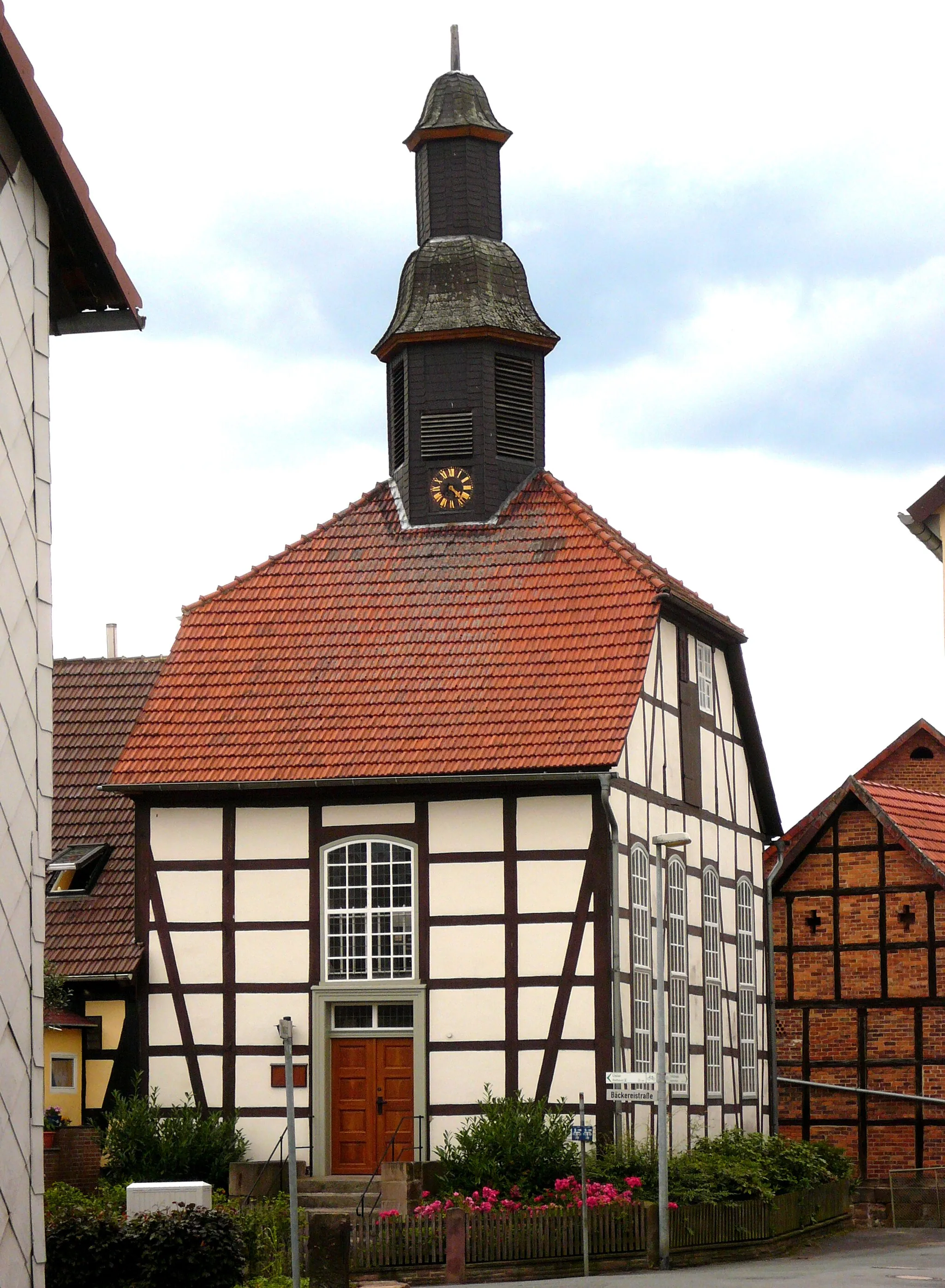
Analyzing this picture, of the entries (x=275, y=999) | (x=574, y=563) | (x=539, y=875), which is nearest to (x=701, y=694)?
(x=574, y=563)

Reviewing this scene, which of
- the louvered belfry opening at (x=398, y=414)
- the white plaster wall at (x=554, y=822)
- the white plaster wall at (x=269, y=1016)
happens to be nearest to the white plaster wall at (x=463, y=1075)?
the white plaster wall at (x=269, y=1016)

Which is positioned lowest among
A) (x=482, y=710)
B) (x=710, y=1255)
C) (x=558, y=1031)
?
(x=710, y=1255)

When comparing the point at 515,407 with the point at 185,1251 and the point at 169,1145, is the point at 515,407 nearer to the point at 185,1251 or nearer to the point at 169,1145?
the point at 169,1145

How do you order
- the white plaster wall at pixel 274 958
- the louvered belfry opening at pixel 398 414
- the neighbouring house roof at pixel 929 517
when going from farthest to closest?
the louvered belfry opening at pixel 398 414
the white plaster wall at pixel 274 958
the neighbouring house roof at pixel 929 517

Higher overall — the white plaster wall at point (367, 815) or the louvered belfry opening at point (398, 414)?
the louvered belfry opening at point (398, 414)

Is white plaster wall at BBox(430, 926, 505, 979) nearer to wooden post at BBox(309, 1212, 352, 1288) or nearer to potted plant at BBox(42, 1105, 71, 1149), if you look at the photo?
potted plant at BBox(42, 1105, 71, 1149)

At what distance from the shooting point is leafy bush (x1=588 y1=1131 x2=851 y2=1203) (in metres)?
25.9

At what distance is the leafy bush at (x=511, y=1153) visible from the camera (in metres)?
25.5

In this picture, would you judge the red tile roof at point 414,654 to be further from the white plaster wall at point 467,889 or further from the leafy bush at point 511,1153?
the leafy bush at point 511,1153

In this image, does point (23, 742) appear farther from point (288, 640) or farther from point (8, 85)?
point (288, 640)

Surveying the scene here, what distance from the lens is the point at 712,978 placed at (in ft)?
102

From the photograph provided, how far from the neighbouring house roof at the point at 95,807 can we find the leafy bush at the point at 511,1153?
201 inches

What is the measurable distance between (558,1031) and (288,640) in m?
7.00

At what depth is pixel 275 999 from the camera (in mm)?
27891
